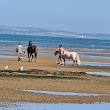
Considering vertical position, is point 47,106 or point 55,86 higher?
point 55,86

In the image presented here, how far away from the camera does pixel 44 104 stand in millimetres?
19859

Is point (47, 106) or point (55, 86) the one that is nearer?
point (47, 106)

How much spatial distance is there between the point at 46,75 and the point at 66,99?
9.46m

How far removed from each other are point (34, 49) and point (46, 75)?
12190mm

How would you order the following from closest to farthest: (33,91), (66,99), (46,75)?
(66,99), (33,91), (46,75)

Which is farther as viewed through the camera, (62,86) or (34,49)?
(34,49)

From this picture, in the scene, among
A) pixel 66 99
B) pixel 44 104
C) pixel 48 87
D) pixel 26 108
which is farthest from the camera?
pixel 48 87

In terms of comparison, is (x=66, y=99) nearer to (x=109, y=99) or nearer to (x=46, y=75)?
(x=109, y=99)

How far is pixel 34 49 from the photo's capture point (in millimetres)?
42781

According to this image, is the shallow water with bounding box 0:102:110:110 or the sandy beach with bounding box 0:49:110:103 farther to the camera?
the sandy beach with bounding box 0:49:110:103

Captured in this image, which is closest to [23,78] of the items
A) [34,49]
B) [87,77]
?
[87,77]

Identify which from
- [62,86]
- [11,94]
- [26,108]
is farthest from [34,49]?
[26,108]

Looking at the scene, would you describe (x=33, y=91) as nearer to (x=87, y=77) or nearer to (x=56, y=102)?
(x=56, y=102)

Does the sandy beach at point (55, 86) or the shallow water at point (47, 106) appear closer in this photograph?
the shallow water at point (47, 106)
